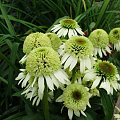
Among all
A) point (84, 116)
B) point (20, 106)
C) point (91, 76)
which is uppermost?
point (91, 76)

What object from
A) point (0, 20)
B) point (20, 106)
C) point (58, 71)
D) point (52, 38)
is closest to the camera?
point (58, 71)

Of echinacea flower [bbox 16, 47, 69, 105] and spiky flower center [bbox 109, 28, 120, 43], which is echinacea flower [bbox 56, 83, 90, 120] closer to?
echinacea flower [bbox 16, 47, 69, 105]

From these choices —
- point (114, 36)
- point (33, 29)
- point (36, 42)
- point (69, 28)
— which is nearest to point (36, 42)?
point (36, 42)

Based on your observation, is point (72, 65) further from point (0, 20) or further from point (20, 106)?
point (0, 20)

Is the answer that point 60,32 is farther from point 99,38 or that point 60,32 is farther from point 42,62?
point 42,62

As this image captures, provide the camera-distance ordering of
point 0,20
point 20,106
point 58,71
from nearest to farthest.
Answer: point 58,71
point 20,106
point 0,20

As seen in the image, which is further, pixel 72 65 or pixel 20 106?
pixel 20 106

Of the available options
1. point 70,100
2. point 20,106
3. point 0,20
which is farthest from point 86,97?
point 0,20
